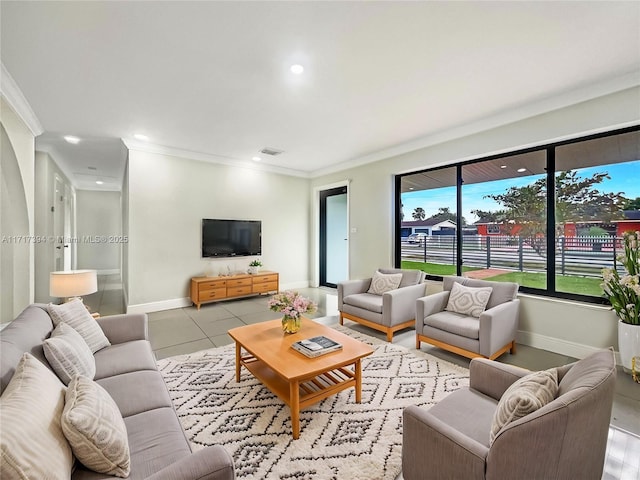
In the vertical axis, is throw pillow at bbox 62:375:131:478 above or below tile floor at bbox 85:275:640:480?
above

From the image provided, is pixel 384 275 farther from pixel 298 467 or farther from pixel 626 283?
pixel 298 467

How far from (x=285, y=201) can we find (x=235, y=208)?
1193 mm

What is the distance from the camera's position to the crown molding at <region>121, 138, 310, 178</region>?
4621 millimetres

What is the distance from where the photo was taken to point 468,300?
10.7 ft

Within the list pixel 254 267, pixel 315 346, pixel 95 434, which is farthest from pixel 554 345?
pixel 254 267

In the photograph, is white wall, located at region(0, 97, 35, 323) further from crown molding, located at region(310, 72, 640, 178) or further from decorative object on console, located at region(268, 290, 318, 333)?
crown molding, located at region(310, 72, 640, 178)

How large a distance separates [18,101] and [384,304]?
472 centimetres

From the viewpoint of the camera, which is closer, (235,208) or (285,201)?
(235,208)

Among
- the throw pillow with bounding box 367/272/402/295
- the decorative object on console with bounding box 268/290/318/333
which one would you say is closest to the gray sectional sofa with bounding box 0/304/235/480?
the decorative object on console with bounding box 268/290/318/333

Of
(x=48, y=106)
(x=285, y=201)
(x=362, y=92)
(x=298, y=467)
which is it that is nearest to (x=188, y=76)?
(x=362, y=92)

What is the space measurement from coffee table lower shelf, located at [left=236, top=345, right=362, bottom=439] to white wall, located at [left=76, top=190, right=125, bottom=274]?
855 centimetres

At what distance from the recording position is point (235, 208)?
5.80 meters

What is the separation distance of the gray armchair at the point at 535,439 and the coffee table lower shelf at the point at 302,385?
2.49ft

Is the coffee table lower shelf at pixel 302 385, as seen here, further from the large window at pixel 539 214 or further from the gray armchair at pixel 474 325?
the large window at pixel 539 214
